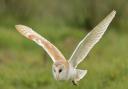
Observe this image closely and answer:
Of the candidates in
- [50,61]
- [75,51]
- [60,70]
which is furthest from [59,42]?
[60,70]

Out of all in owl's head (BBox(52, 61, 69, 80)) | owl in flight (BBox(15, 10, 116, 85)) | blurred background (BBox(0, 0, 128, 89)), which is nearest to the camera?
owl's head (BBox(52, 61, 69, 80))

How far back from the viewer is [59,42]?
15.9 metres

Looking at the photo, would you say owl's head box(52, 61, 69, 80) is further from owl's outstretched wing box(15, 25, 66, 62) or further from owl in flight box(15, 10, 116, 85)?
owl's outstretched wing box(15, 25, 66, 62)

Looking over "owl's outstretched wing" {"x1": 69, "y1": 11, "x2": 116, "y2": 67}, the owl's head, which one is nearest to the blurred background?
"owl's outstretched wing" {"x1": 69, "y1": 11, "x2": 116, "y2": 67}

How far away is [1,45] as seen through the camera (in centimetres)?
1551

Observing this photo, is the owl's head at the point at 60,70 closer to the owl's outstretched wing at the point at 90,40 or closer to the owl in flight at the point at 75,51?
the owl in flight at the point at 75,51

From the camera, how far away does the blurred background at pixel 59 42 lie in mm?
10516

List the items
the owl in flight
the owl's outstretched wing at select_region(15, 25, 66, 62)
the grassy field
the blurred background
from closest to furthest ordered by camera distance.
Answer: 1. the owl in flight
2. the owl's outstretched wing at select_region(15, 25, 66, 62)
3. the grassy field
4. the blurred background

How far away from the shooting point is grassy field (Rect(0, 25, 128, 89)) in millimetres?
10156

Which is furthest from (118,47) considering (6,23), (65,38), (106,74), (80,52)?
(80,52)

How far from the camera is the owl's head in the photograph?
698 centimetres

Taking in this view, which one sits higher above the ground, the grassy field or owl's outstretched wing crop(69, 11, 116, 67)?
owl's outstretched wing crop(69, 11, 116, 67)

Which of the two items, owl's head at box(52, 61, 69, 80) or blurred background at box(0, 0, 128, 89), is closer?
owl's head at box(52, 61, 69, 80)

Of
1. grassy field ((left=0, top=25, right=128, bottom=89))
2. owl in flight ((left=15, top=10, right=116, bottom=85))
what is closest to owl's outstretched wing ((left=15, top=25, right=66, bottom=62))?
owl in flight ((left=15, top=10, right=116, bottom=85))
